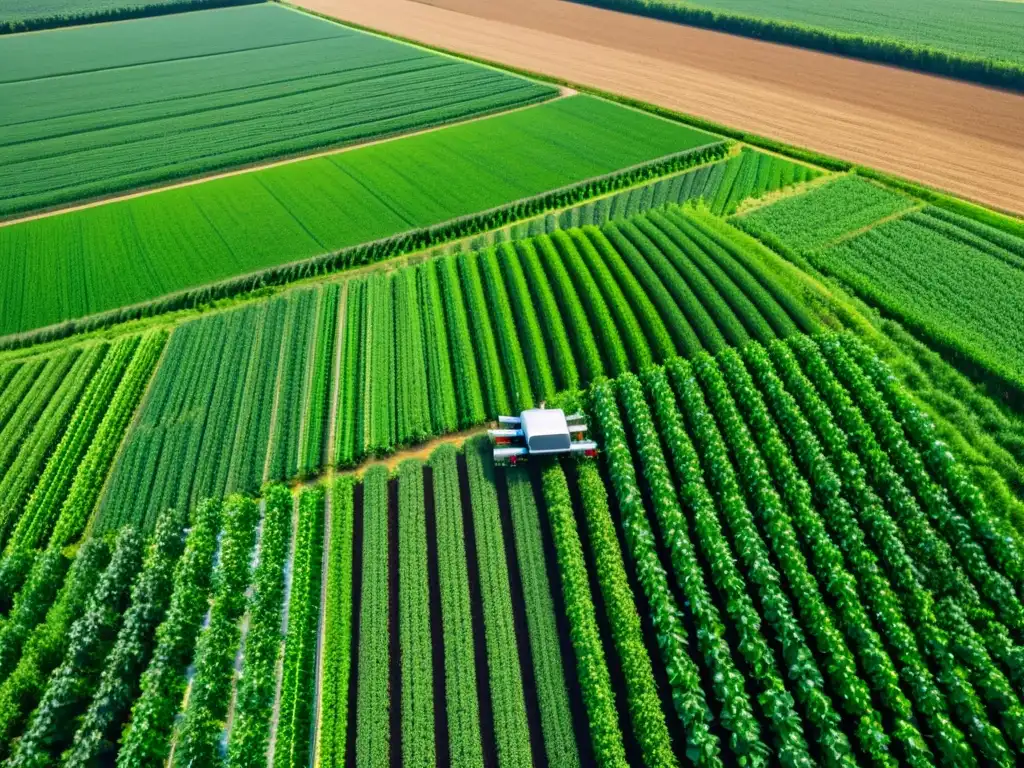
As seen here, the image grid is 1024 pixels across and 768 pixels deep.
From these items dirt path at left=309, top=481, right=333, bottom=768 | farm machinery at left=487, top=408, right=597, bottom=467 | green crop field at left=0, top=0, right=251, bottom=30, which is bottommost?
dirt path at left=309, top=481, right=333, bottom=768

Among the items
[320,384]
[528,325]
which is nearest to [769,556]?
[528,325]

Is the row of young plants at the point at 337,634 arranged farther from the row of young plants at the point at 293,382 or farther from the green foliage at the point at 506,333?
the green foliage at the point at 506,333

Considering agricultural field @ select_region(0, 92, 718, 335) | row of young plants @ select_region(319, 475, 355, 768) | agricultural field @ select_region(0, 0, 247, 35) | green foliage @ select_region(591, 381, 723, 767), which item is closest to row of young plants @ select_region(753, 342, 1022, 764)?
green foliage @ select_region(591, 381, 723, 767)

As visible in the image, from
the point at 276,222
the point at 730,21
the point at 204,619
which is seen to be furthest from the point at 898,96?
the point at 204,619

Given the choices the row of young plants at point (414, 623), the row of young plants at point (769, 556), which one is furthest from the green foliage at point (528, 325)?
the row of young plants at point (414, 623)

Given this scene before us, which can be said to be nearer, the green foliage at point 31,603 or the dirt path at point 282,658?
the dirt path at point 282,658

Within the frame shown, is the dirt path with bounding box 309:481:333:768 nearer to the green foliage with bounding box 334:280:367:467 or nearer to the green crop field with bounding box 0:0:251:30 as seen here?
the green foliage with bounding box 334:280:367:467
